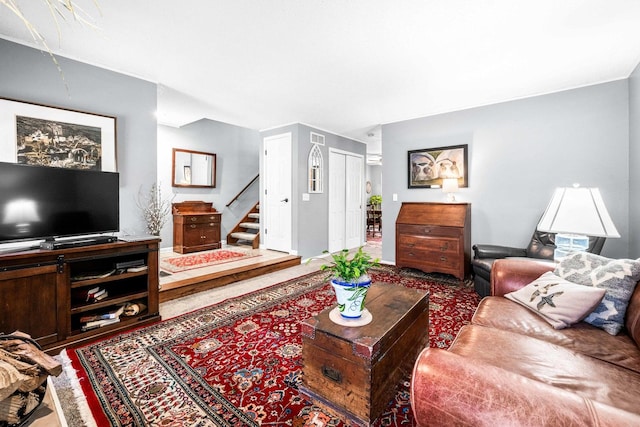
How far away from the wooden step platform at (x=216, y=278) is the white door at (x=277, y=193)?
734 mm

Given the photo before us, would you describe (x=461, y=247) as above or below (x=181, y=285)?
above

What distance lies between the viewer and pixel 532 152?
364cm

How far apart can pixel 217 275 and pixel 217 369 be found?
1809mm

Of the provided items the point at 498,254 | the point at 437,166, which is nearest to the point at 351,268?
the point at 498,254

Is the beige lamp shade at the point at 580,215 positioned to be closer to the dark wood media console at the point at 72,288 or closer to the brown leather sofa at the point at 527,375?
the brown leather sofa at the point at 527,375

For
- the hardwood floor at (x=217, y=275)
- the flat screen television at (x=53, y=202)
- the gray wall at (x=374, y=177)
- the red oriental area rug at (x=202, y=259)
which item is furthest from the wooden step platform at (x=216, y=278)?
the gray wall at (x=374, y=177)

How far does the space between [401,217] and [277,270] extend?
6.32ft

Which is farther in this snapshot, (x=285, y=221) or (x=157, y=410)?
(x=285, y=221)

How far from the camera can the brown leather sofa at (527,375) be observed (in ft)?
2.56

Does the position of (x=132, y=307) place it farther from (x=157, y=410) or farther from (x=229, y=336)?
(x=157, y=410)

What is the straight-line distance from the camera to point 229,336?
2248mm

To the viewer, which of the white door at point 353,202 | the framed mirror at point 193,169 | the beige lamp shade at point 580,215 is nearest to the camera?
the beige lamp shade at point 580,215

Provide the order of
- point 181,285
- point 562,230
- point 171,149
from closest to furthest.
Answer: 1. point 562,230
2. point 181,285
3. point 171,149

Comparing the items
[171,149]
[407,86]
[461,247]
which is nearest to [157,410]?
[461,247]
